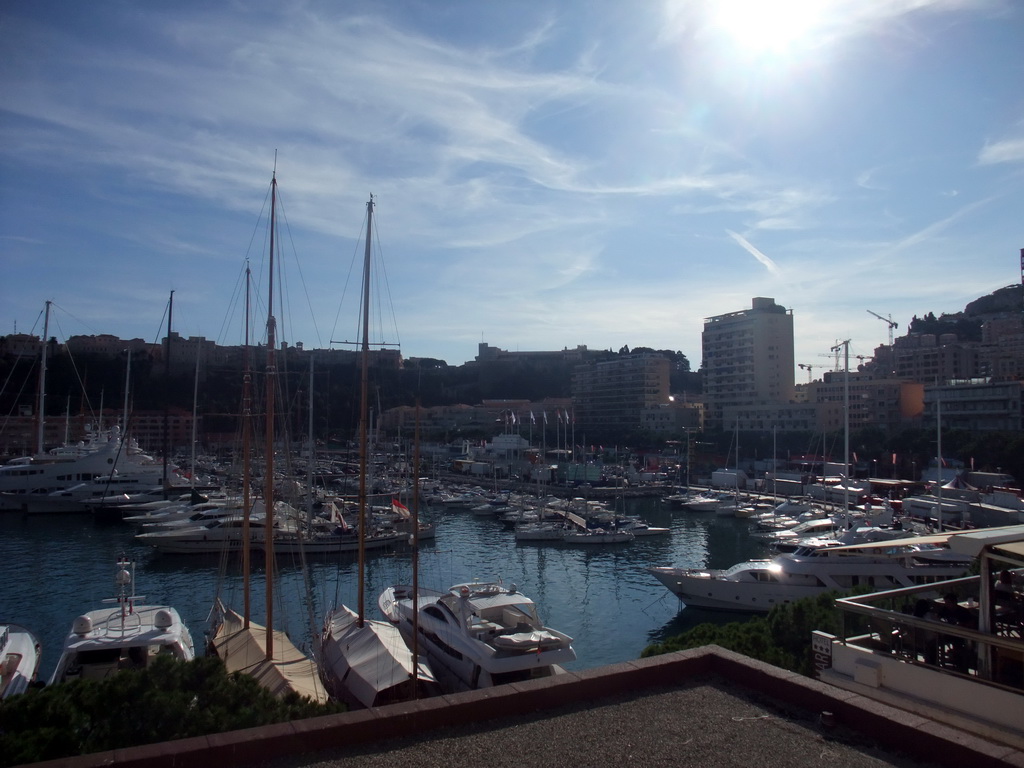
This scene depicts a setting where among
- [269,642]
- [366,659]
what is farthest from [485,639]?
[269,642]

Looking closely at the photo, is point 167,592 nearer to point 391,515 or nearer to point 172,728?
point 391,515

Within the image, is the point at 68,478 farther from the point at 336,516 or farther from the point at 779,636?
the point at 779,636

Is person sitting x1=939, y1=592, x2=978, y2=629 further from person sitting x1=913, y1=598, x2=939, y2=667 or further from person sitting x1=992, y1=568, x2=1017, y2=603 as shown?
person sitting x1=992, y1=568, x2=1017, y2=603

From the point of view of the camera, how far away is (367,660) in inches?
392

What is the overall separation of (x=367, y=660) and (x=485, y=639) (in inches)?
69.8

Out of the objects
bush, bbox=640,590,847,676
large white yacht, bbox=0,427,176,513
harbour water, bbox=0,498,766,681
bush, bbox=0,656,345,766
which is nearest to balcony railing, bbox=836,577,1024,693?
bush, bbox=640,590,847,676

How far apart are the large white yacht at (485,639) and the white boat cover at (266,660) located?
2079mm

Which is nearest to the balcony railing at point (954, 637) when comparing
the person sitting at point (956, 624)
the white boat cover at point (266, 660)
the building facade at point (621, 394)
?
the person sitting at point (956, 624)

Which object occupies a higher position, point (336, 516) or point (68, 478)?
point (68, 478)

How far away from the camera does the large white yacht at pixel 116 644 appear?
9.88 meters

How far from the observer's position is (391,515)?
94.0 ft

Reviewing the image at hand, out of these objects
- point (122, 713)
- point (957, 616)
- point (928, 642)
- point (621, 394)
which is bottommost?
point (122, 713)

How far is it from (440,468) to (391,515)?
27.5 meters

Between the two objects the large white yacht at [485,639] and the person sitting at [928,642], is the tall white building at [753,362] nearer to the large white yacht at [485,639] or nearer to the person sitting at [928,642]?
the large white yacht at [485,639]
